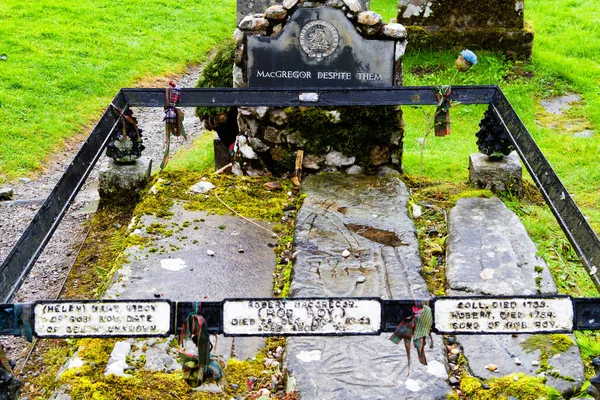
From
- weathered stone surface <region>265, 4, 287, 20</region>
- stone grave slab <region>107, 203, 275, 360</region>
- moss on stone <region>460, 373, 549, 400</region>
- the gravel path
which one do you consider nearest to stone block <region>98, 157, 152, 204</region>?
the gravel path

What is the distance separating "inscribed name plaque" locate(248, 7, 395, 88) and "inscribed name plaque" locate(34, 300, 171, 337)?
3.60m

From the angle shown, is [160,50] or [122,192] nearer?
[122,192]

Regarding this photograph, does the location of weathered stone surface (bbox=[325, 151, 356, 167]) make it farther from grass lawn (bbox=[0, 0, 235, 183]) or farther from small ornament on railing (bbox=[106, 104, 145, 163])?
grass lawn (bbox=[0, 0, 235, 183])

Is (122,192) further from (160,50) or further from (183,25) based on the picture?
(183,25)

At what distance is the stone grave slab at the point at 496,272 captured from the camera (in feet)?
13.6

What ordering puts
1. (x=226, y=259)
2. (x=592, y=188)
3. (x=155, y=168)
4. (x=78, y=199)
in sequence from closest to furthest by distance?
(x=226, y=259) < (x=592, y=188) < (x=78, y=199) < (x=155, y=168)

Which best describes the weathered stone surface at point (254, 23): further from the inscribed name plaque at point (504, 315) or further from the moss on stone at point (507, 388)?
the inscribed name plaque at point (504, 315)

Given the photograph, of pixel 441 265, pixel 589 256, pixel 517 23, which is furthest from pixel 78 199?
pixel 517 23

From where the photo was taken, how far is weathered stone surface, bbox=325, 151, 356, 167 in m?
6.54

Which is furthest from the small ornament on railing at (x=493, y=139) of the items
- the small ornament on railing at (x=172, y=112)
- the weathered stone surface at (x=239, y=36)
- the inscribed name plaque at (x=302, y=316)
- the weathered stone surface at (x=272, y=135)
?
the inscribed name plaque at (x=302, y=316)

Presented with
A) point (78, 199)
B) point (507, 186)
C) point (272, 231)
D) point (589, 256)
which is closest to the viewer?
point (589, 256)

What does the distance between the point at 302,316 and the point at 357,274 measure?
6.74 feet

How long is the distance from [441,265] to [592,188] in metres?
2.70

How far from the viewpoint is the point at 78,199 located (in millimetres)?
7930
